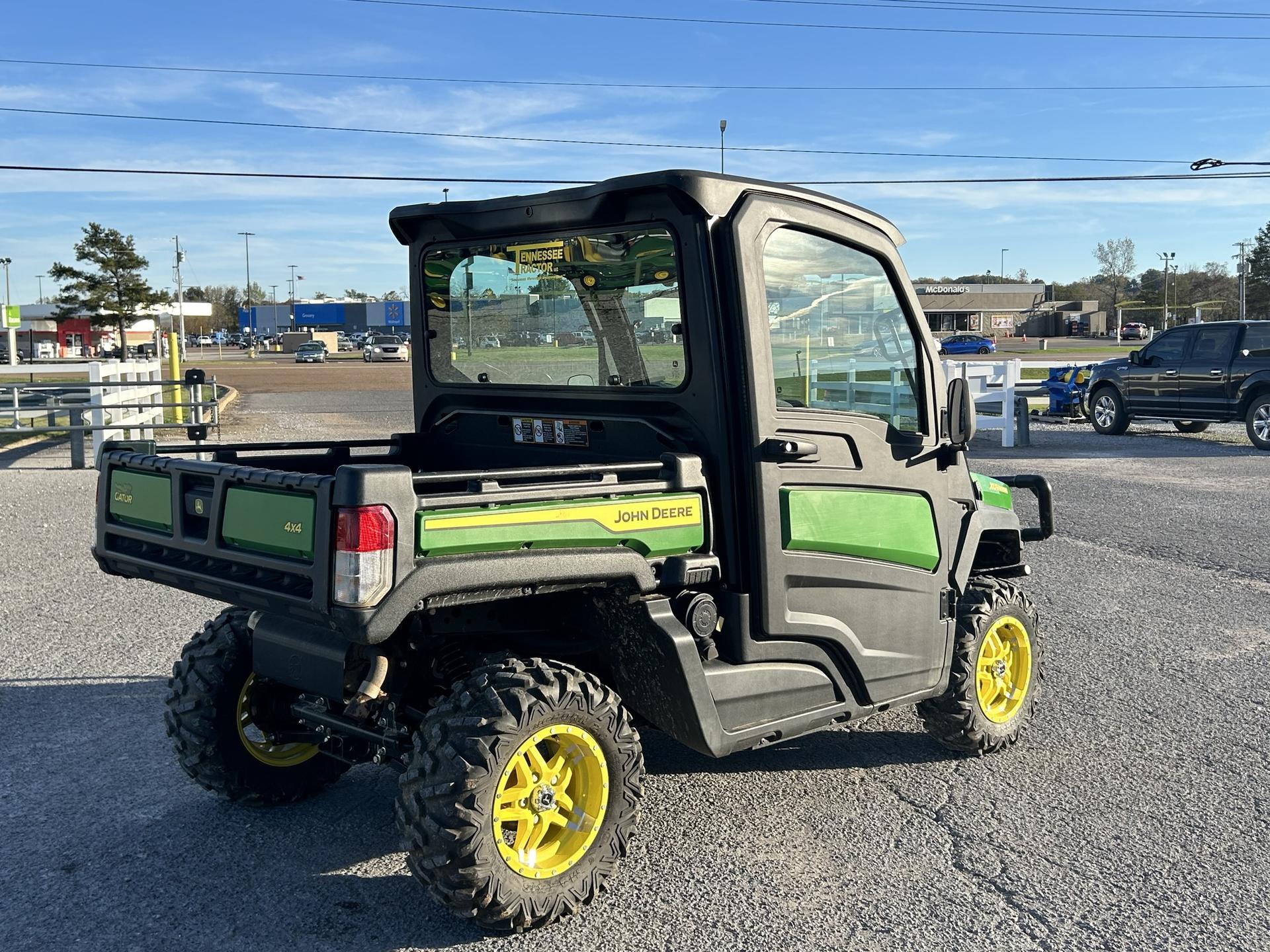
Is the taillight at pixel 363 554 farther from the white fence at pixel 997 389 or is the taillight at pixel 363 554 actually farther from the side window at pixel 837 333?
the white fence at pixel 997 389

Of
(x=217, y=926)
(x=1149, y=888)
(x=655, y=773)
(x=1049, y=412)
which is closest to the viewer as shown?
(x=217, y=926)

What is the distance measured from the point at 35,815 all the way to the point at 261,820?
84 cm

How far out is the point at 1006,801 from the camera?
4602 mm

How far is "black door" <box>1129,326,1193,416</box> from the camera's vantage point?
1891cm

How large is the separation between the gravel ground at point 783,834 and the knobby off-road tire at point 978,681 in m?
0.12

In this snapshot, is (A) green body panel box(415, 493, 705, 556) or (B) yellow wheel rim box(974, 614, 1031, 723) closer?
(A) green body panel box(415, 493, 705, 556)

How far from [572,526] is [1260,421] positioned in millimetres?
16761

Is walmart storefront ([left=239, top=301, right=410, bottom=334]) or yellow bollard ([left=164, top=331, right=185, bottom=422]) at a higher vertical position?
walmart storefront ([left=239, top=301, right=410, bottom=334])

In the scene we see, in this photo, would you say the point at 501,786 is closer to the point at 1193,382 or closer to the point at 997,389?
the point at 997,389

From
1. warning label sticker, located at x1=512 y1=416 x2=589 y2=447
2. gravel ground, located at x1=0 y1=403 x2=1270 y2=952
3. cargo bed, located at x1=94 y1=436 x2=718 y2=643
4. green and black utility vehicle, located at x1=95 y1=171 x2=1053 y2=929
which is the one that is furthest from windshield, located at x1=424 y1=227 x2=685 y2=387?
gravel ground, located at x1=0 y1=403 x2=1270 y2=952

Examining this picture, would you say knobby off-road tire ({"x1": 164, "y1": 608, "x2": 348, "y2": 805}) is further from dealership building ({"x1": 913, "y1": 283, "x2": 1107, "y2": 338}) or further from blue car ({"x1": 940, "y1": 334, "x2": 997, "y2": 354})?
dealership building ({"x1": 913, "y1": 283, "x2": 1107, "y2": 338})

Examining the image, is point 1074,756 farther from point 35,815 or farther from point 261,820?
point 35,815

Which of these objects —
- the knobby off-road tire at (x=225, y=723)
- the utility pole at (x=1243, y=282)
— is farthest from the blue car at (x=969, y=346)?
the knobby off-road tire at (x=225, y=723)

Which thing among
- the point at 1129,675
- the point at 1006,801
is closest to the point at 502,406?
the point at 1006,801
